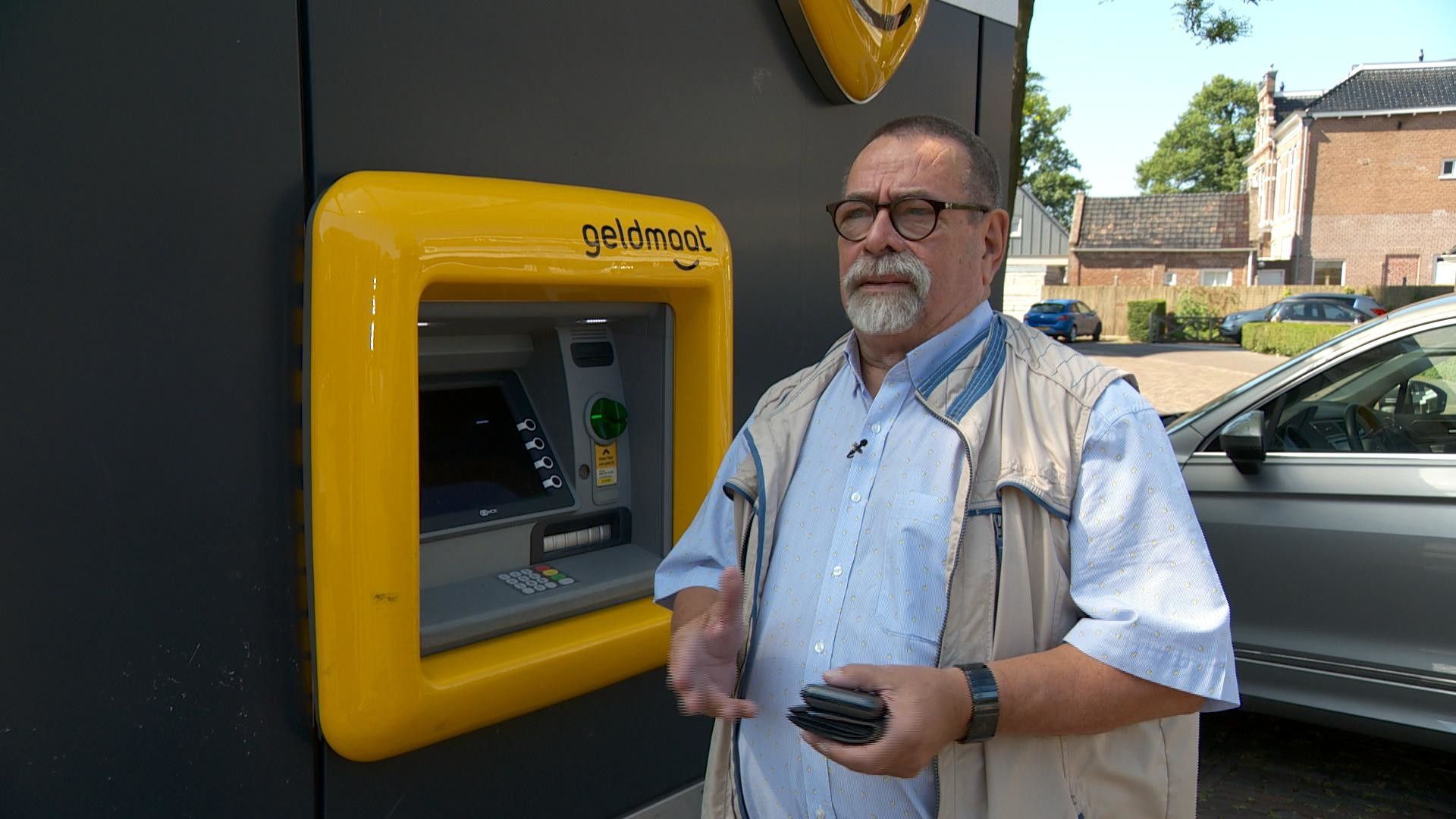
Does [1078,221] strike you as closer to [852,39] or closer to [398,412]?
[852,39]

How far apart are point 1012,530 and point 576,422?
46.9 inches

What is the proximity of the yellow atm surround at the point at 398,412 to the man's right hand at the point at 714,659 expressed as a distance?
23.8 inches

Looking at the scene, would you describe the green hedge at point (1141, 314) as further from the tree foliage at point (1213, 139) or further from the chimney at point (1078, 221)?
the tree foliage at point (1213, 139)

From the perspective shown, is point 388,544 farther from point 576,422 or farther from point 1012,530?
point 1012,530

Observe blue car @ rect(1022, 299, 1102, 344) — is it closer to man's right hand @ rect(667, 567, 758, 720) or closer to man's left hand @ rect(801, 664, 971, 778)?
man's right hand @ rect(667, 567, 758, 720)

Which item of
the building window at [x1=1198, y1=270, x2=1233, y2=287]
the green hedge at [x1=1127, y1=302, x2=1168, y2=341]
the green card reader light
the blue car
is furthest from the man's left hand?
the building window at [x1=1198, y1=270, x2=1233, y2=287]

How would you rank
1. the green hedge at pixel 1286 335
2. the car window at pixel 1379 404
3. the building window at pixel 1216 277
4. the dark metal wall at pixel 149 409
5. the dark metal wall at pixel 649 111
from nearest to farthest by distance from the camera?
the dark metal wall at pixel 149 409 < the dark metal wall at pixel 649 111 < the car window at pixel 1379 404 < the green hedge at pixel 1286 335 < the building window at pixel 1216 277

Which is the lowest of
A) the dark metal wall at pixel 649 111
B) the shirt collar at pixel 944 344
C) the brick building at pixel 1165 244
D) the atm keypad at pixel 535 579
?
the atm keypad at pixel 535 579

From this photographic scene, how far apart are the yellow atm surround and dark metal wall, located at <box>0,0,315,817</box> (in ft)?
0.30

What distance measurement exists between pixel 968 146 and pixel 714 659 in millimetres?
858

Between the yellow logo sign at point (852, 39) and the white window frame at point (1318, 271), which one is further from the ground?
the white window frame at point (1318, 271)

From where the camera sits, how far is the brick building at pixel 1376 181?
1237 inches

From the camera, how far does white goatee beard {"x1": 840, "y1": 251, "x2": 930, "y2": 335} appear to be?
61.1 inches

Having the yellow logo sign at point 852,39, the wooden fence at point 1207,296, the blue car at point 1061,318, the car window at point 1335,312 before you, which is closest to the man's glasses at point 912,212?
the yellow logo sign at point 852,39
